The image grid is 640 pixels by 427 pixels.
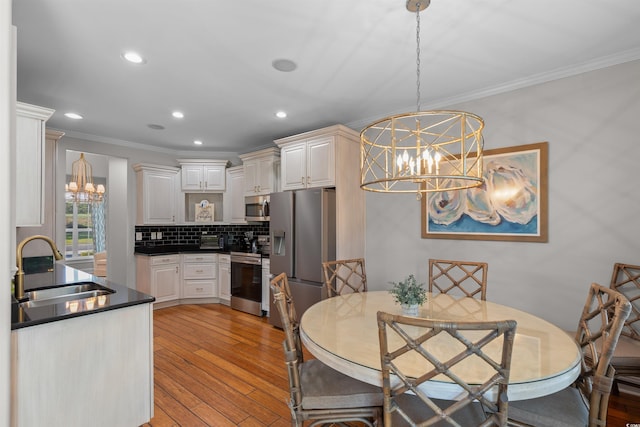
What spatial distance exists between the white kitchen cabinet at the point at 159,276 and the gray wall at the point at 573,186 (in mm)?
4066

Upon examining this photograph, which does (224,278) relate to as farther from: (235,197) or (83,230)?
(83,230)

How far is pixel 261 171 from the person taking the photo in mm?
4586

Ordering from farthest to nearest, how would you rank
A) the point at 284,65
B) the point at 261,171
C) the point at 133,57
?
1. the point at 261,171
2. the point at 284,65
3. the point at 133,57

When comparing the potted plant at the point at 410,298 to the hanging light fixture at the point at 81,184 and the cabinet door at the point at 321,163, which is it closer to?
the cabinet door at the point at 321,163

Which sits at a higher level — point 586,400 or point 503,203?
point 503,203

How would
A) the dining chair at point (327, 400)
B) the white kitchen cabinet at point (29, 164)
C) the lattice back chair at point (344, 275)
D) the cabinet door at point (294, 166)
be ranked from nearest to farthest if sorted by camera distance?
the dining chair at point (327, 400) → the white kitchen cabinet at point (29, 164) → the lattice back chair at point (344, 275) → the cabinet door at point (294, 166)

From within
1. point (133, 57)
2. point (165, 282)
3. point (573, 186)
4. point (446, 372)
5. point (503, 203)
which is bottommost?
point (165, 282)

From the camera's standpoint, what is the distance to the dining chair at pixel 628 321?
1915mm

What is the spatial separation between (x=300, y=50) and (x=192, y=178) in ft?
11.8

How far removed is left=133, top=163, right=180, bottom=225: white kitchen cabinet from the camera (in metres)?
4.79

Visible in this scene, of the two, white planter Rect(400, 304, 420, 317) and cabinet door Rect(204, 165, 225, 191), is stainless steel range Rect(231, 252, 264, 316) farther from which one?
white planter Rect(400, 304, 420, 317)

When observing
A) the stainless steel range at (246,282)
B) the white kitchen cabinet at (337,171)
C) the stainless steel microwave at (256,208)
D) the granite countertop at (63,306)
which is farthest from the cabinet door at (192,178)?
the granite countertop at (63,306)

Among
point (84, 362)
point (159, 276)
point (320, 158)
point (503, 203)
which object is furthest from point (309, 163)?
point (159, 276)

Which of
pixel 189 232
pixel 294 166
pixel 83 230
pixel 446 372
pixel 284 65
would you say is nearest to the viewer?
pixel 446 372
